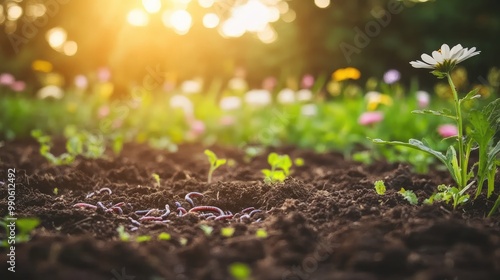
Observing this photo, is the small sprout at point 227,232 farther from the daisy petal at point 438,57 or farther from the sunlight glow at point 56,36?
the sunlight glow at point 56,36

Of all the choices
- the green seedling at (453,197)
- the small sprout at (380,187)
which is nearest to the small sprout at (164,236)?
the small sprout at (380,187)

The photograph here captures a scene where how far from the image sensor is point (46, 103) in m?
5.91

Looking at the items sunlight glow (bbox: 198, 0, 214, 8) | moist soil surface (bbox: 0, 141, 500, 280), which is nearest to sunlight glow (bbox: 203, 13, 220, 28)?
sunlight glow (bbox: 198, 0, 214, 8)

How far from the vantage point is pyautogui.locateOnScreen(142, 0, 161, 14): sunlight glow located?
769 centimetres

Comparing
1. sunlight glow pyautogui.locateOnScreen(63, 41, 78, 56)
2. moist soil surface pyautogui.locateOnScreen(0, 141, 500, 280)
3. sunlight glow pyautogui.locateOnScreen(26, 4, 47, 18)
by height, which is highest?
sunlight glow pyautogui.locateOnScreen(26, 4, 47, 18)

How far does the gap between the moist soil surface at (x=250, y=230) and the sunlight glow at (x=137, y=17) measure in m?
5.33

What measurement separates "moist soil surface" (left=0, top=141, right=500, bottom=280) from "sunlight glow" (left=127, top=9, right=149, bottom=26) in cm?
533

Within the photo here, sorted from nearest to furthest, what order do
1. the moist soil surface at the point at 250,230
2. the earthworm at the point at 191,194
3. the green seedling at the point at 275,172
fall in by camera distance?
the moist soil surface at the point at 250,230, the earthworm at the point at 191,194, the green seedling at the point at 275,172

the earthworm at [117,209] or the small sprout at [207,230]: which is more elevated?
the earthworm at [117,209]

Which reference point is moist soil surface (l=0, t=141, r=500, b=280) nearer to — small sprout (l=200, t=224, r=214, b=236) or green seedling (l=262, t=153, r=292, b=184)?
small sprout (l=200, t=224, r=214, b=236)

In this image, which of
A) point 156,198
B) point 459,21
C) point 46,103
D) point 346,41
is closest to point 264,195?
point 156,198

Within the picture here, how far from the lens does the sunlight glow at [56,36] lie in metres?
7.96

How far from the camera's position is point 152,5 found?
7.87 m

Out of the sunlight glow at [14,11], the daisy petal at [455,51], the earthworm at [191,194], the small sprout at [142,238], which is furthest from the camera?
the sunlight glow at [14,11]
